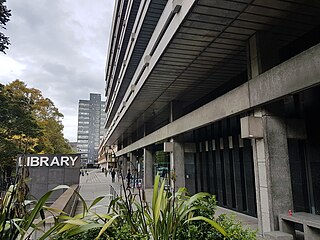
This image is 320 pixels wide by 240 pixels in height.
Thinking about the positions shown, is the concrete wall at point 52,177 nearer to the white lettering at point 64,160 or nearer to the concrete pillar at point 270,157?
the white lettering at point 64,160

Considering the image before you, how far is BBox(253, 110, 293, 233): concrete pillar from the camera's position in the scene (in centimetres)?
749

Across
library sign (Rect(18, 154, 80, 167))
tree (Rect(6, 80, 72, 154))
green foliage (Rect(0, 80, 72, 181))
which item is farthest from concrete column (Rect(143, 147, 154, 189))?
tree (Rect(6, 80, 72, 154))

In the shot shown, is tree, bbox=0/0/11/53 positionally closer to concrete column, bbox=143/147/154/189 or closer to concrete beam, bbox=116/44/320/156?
concrete column, bbox=143/147/154/189

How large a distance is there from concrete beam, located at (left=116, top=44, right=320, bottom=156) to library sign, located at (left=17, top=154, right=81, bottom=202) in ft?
42.3

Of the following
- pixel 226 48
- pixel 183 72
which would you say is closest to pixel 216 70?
pixel 183 72

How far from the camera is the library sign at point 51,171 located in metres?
19.8

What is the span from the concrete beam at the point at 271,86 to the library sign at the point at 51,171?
12.9 m

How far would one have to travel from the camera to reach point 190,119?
12.5m

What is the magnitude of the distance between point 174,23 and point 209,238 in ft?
22.6

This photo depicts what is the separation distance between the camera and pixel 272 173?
759cm

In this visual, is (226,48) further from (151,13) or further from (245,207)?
(151,13)

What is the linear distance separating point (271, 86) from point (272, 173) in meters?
2.49

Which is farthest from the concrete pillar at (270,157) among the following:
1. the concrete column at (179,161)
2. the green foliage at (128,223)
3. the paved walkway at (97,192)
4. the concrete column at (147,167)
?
the concrete column at (147,167)

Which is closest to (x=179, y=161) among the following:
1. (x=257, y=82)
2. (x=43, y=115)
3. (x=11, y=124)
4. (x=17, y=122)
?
(x=257, y=82)
